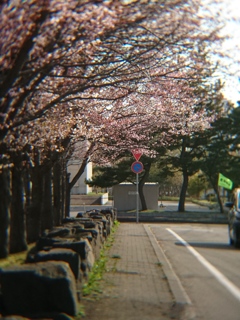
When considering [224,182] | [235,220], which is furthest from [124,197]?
[235,220]

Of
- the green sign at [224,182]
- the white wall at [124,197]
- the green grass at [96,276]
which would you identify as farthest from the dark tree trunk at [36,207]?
the white wall at [124,197]

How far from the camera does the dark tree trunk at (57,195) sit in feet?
65.5

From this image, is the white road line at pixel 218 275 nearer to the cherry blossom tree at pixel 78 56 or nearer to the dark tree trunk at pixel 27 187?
the cherry blossom tree at pixel 78 56

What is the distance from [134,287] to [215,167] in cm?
3649

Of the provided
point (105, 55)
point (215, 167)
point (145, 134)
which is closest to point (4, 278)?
point (105, 55)

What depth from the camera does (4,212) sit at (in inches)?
507

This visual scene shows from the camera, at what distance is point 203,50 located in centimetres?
982

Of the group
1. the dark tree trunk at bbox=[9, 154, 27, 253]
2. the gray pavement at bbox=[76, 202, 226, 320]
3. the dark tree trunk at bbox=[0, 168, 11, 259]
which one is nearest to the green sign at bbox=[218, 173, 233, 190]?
the gray pavement at bbox=[76, 202, 226, 320]

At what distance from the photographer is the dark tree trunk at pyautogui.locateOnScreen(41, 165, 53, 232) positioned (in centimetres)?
1748

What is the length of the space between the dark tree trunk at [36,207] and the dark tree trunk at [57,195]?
3.36 meters

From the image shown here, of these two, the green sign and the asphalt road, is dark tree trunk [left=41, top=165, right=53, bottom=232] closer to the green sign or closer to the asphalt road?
the asphalt road

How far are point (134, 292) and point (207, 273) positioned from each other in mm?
3142

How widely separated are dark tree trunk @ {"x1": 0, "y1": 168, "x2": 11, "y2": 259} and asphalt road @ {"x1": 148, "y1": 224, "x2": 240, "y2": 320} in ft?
11.5

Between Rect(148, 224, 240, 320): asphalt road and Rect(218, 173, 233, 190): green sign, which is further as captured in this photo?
Rect(218, 173, 233, 190): green sign
